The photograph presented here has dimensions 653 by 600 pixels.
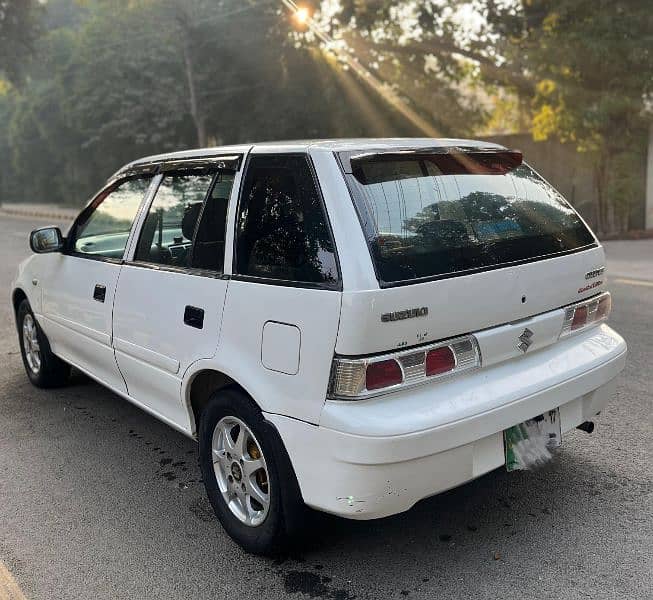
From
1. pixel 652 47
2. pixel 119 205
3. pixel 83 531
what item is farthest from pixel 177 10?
pixel 83 531

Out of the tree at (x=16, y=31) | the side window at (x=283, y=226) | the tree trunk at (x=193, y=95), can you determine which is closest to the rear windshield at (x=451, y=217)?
the side window at (x=283, y=226)

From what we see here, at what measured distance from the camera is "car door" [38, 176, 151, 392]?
3965 millimetres

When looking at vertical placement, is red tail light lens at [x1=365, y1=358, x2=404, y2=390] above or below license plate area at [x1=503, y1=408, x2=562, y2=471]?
above

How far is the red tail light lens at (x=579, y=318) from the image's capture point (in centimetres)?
334

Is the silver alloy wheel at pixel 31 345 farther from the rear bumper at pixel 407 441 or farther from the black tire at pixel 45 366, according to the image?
the rear bumper at pixel 407 441

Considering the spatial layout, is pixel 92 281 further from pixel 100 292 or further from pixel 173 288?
pixel 173 288

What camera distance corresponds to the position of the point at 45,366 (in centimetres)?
510

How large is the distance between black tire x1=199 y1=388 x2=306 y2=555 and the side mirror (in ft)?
6.64

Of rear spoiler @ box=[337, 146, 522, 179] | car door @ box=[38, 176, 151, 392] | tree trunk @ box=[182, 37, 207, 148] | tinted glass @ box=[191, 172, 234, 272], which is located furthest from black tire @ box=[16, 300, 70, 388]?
tree trunk @ box=[182, 37, 207, 148]

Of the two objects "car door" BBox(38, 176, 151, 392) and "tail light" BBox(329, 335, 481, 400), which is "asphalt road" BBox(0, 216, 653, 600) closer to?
"car door" BBox(38, 176, 151, 392)

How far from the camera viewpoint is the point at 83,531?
3.25 meters

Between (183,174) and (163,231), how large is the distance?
33 centimetres

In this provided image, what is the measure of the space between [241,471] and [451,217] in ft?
4.71

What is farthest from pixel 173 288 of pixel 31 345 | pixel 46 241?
pixel 31 345
